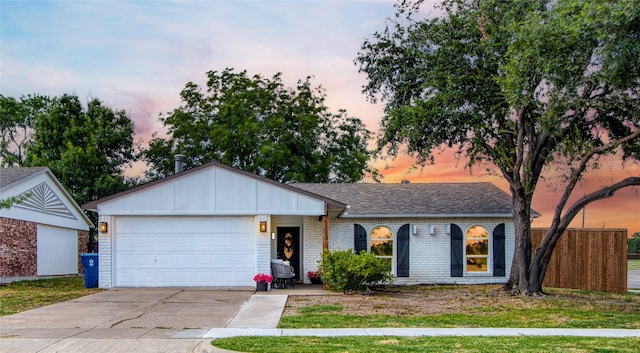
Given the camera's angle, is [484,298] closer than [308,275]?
Yes

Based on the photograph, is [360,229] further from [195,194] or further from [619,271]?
[619,271]

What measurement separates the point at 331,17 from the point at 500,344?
1193cm

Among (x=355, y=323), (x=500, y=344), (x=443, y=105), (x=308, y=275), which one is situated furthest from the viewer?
(x=308, y=275)

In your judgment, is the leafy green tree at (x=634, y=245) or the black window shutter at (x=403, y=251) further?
the leafy green tree at (x=634, y=245)

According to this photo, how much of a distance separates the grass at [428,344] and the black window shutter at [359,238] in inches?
490

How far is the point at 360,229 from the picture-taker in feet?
75.1

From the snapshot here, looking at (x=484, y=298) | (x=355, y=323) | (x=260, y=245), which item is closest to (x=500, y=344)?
(x=355, y=323)

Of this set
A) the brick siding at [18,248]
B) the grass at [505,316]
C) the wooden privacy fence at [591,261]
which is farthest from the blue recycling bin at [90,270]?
the wooden privacy fence at [591,261]

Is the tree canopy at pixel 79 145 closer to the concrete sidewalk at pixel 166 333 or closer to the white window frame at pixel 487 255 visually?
the white window frame at pixel 487 255

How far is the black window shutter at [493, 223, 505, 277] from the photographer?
22891 millimetres

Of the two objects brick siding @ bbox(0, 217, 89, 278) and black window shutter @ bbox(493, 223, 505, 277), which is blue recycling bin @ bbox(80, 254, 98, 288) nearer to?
brick siding @ bbox(0, 217, 89, 278)

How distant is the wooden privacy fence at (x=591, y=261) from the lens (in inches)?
806

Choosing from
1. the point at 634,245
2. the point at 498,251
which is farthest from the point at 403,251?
the point at 634,245

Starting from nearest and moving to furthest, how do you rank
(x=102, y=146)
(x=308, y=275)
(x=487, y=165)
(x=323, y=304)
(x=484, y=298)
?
(x=323, y=304)
(x=484, y=298)
(x=487, y=165)
(x=308, y=275)
(x=102, y=146)
